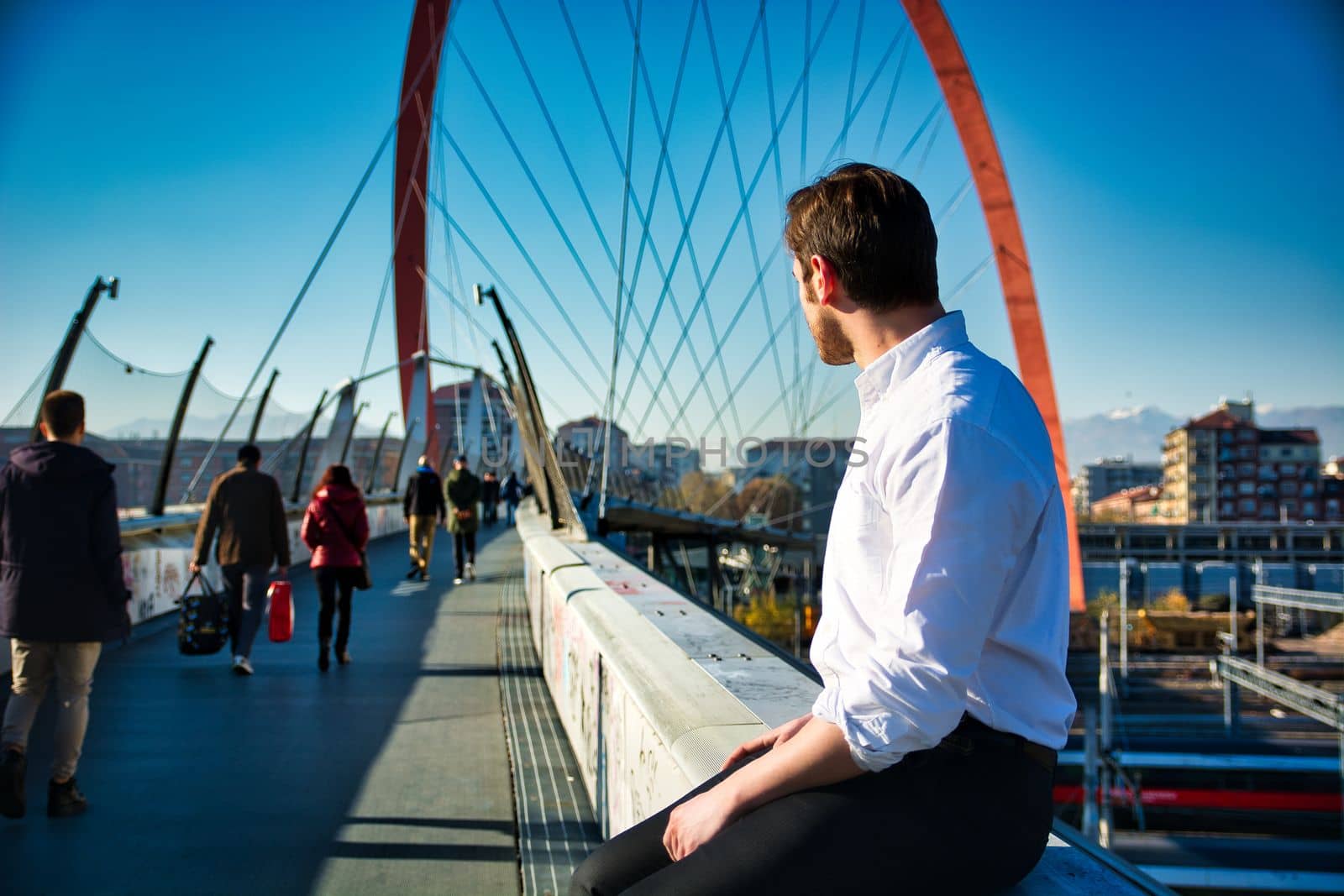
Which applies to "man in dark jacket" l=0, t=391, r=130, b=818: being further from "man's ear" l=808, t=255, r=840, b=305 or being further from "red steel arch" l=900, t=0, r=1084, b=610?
"red steel arch" l=900, t=0, r=1084, b=610

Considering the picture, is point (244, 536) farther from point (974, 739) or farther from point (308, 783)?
point (974, 739)

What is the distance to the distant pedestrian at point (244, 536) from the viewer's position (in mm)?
6130

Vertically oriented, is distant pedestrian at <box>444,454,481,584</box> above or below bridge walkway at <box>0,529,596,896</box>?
above

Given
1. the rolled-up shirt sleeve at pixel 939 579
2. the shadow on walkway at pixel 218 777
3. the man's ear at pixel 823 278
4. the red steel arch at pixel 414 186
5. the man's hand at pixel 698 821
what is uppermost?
the red steel arch at pixel 414 186

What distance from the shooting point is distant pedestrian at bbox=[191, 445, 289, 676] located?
6130mm

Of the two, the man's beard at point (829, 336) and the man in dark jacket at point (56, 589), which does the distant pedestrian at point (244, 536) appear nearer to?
the man in dark jacket at point (56, 589)

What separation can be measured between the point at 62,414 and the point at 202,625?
2.17 m

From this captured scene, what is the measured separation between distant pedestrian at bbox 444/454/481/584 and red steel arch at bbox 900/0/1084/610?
11.7 m

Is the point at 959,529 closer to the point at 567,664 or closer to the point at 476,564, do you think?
the point at 567,664

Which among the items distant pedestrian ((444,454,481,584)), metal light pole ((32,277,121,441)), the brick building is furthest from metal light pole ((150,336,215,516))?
the brick building

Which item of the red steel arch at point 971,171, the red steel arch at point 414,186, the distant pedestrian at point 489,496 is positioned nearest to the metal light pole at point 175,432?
the red steel arch at point 414,186

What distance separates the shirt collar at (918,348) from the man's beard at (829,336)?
0.26ft

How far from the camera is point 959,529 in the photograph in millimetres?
1079

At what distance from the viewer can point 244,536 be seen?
6.14m
